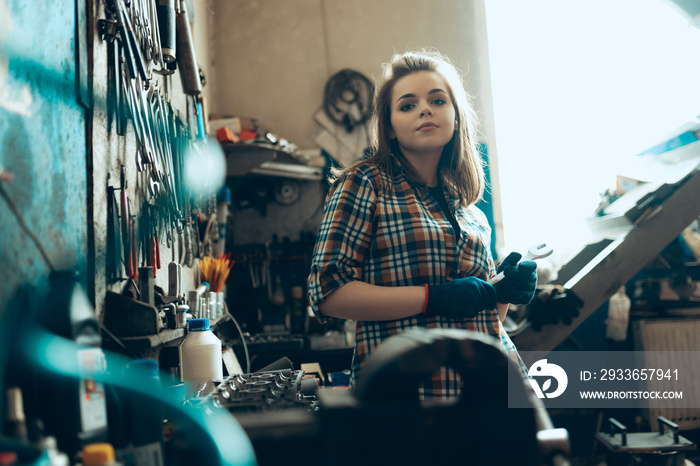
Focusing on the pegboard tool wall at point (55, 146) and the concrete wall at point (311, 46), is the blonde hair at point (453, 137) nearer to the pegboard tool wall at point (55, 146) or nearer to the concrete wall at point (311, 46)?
the pegboard tool wall at point (55, 146)

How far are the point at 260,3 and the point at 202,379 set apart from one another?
333cm

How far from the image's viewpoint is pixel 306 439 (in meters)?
0.67

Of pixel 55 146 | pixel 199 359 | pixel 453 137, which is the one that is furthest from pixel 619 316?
pixel 55 146

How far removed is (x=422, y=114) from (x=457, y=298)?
495mm

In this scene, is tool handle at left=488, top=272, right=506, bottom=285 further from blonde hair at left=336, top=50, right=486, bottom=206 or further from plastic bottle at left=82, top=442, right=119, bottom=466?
plastic bottle at left=82, top=442, right=119, bottom=466

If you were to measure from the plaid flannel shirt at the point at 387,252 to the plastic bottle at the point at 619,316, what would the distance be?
212 centimetres

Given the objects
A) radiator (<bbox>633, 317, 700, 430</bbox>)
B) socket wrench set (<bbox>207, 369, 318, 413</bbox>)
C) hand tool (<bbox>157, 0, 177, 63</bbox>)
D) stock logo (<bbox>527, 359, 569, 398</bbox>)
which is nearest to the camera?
socket wrench set (<bbox>207, 369, 318, 413</bbox>)

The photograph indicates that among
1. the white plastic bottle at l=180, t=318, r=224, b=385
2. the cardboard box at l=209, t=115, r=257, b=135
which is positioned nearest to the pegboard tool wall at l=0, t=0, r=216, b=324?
the white plastic bottle at l=180, t=318, r=224, b=385

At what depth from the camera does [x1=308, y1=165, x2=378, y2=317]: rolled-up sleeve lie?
113 centimetres

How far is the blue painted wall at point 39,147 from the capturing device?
0.72 meters

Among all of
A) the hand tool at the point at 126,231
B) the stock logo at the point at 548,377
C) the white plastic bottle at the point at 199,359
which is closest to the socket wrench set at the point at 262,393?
the white plastic bottle at the point at 199,359

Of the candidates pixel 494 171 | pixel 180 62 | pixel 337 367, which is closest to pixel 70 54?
pixel 180 62

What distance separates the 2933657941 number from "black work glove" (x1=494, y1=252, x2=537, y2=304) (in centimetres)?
224

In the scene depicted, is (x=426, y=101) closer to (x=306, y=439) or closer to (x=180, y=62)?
(x=306, y=439)
